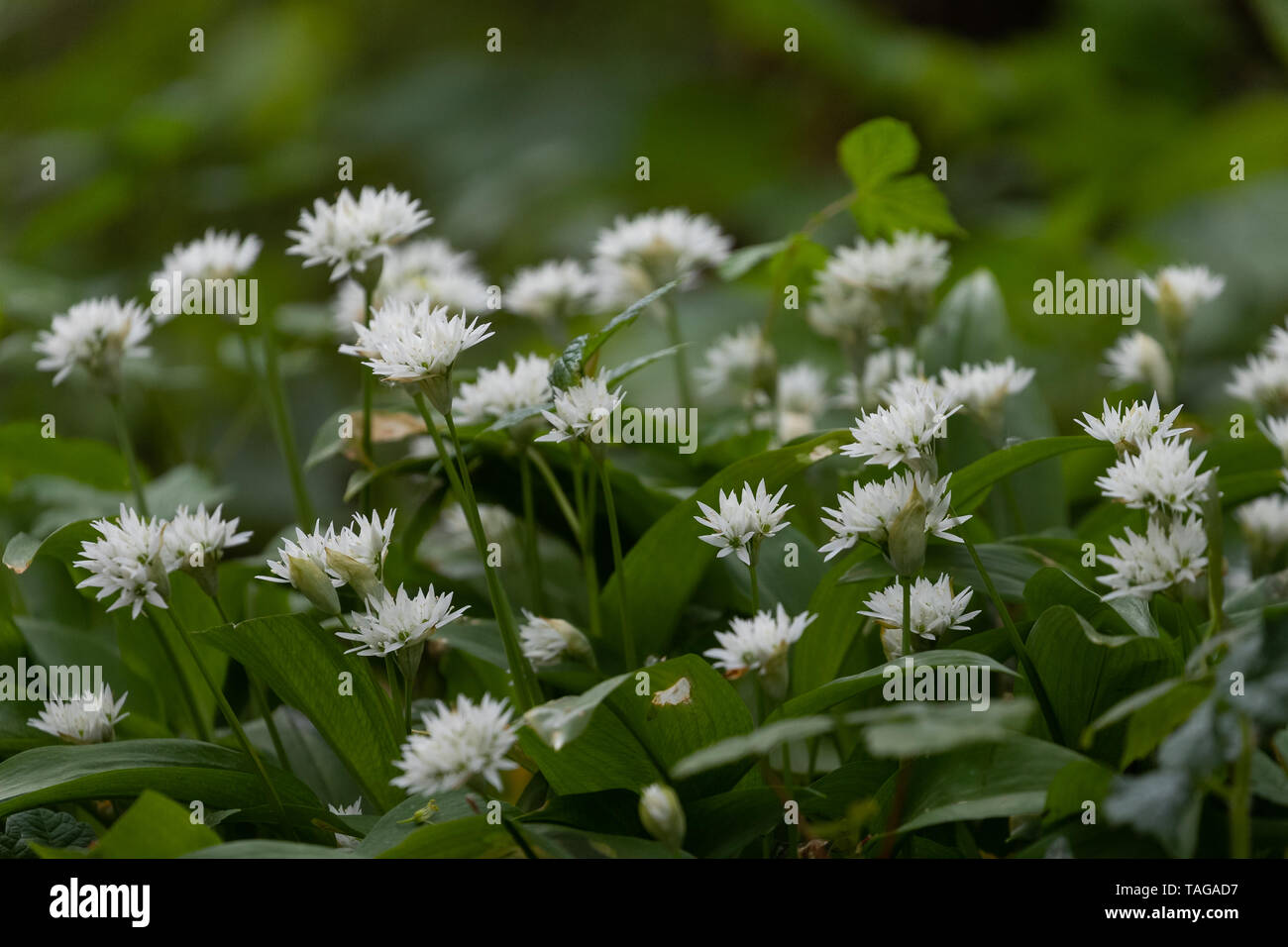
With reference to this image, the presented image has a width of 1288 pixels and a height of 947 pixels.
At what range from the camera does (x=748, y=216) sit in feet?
8.25

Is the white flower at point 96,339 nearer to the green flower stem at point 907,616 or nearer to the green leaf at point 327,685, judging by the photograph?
the green leaf at point 327,685

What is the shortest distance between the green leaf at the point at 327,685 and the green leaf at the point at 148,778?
4cm

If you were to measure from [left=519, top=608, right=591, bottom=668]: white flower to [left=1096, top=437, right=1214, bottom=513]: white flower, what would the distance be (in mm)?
298

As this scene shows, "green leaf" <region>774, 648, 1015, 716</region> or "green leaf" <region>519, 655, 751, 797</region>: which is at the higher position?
"green leaf" <region>774, 648, 1015, 716</region>

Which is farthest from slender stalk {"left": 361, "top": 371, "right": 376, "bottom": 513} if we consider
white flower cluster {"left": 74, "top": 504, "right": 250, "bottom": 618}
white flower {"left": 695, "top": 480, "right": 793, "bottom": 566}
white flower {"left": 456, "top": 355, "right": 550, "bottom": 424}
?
white flower {"left": 695, "top": 480, "right": 793, "bottom": 566}

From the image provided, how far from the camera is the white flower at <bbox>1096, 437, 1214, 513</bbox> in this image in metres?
0.53

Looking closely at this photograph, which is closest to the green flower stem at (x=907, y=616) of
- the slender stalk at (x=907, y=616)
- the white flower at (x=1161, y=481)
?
the slender stalk at (x=907, y=616)

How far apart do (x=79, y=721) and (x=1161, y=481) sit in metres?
0.62

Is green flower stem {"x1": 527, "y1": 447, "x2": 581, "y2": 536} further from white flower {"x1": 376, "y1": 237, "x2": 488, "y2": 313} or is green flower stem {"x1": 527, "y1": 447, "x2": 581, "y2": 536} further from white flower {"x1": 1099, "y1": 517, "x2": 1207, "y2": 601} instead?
white flower {"x1": 1099, "y1": 517, "x2": 1207, "y2": 601}

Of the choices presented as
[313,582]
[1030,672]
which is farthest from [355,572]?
[1030,672]

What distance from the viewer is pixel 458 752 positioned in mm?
487

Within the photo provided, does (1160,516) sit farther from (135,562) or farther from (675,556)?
(135,562)

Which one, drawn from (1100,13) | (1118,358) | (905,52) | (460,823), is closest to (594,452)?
(460,823)

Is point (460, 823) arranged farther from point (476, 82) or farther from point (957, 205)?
point (476, 82)
